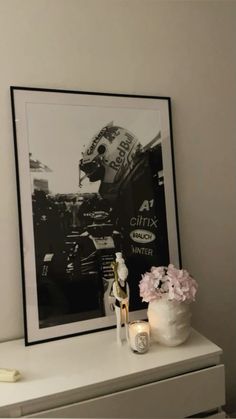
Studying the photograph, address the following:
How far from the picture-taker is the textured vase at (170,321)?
53.4 inches

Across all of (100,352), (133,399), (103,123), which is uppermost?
(103,123)

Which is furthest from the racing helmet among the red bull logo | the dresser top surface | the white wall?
the dresser top surface

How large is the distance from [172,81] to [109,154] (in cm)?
49

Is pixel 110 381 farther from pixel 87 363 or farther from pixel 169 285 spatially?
pixel 169 285

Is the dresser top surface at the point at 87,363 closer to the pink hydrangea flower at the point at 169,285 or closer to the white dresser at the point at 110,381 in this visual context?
the white dresser at the point at 110,381

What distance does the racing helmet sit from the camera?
1.52 metres

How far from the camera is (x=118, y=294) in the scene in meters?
1.39

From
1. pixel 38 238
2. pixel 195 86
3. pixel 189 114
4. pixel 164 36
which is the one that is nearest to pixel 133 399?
pixel 38 238

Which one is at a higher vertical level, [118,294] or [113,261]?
[113,261]

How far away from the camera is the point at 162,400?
4.04 feet

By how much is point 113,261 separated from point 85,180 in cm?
37

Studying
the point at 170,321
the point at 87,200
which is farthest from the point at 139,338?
the point at 87,200

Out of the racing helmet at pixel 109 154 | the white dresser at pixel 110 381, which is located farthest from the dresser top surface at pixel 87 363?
the racing helmet at pixel 109 154

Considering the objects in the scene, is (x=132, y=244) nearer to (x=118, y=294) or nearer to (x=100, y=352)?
(x=118, y=294)
